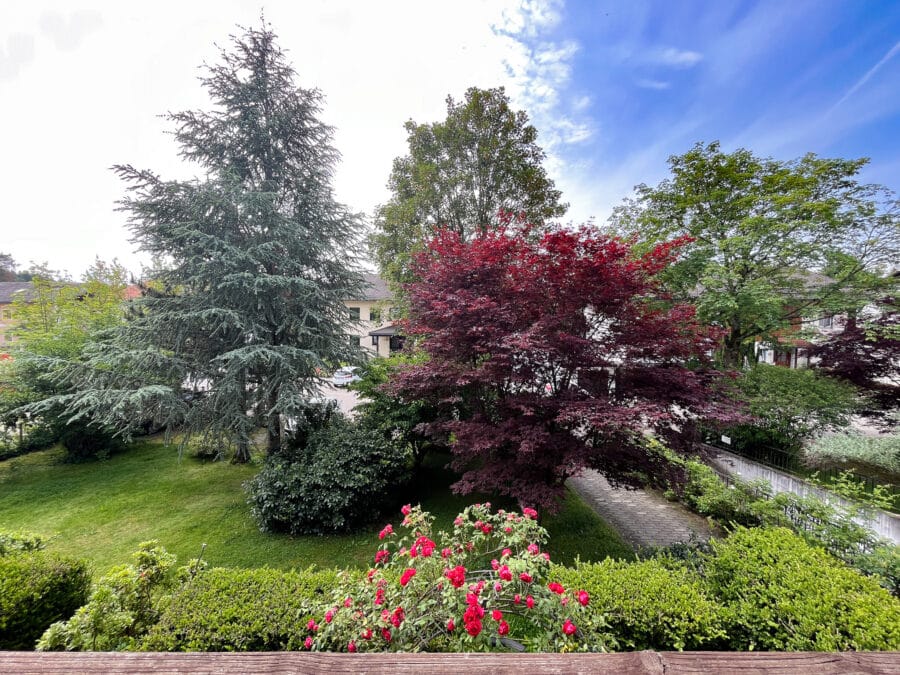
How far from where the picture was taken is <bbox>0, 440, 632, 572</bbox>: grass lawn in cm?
492

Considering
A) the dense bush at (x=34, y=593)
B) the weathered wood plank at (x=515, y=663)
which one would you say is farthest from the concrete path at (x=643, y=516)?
the dense bush at (x=34, y=593)

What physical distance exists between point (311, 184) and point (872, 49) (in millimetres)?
10755

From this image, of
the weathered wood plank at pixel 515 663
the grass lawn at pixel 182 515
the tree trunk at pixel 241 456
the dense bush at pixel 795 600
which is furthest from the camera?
the tree trunk at pixel 241 456

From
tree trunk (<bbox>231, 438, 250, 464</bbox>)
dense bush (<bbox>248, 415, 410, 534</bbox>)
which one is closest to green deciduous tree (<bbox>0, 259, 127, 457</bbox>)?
tree trunk (<bbox>231, 438, 250, 464</bbox>)

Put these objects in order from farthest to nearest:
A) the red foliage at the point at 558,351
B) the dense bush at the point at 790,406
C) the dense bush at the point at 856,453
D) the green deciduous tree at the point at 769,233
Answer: the green deciduous tree at the point at 769,233 < the dense bush at the point at 790,406 < the dense bush at the point at 856,453 < the red foliage at the point at 558,351

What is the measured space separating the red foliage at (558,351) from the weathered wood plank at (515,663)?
302cm

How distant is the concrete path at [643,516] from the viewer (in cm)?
544

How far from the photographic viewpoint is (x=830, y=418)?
7.32 m

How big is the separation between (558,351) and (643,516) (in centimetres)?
417

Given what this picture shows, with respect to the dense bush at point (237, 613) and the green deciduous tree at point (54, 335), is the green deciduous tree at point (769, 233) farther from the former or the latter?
the green deciduous tree at point (54, 335)

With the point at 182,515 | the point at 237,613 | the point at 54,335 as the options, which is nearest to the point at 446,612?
the point at 237,613

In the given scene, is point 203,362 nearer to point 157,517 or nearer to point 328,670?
point 157,517

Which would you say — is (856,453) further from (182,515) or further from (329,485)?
(182,515)

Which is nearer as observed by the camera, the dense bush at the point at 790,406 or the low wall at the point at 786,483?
the low wall at the point at 786,483
